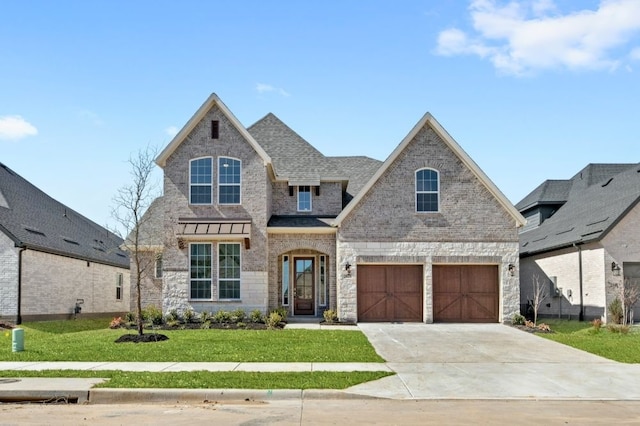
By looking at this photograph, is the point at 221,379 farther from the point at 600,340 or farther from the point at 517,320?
the point at 517,320

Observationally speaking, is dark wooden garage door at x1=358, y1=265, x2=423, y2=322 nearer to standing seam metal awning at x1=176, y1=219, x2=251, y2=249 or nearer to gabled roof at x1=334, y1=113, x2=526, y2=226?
gabled roof at x1=334, y1=113, x2=526, y2=226

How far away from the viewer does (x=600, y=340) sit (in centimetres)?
1991

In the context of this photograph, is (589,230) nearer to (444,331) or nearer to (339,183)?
(444,331)

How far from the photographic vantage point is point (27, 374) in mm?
13211

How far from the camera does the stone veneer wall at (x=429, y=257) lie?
24.8m

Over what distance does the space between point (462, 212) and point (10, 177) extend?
2182 cm

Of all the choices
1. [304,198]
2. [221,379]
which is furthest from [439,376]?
[304,198]

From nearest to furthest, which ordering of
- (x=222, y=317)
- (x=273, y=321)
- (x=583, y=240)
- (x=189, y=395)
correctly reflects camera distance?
(x=189, y=395)
(x=273, y=321)
(x=222, y=317)
(x=583, y=240)

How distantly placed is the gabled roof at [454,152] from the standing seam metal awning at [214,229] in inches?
141

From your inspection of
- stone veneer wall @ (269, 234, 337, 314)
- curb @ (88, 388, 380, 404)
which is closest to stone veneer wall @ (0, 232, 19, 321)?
stone veneer wall @ (269, 234, 337, 314)

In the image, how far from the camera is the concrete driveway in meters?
12.2

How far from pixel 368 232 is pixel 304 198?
3.89 m

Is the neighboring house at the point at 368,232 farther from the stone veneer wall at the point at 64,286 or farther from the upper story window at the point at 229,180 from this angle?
the stone veneer wall at the point at 64,286

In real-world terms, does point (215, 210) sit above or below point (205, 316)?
above
